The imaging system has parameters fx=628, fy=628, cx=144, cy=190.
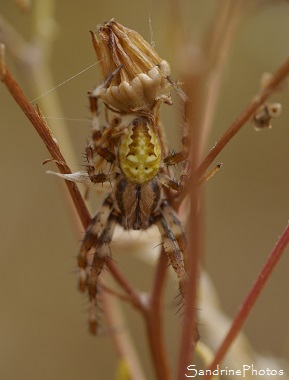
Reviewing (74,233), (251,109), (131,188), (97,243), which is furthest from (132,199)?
(74,233)

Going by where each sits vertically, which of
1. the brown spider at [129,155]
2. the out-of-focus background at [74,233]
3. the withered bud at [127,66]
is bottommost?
the out-of-focus background at [74,233]

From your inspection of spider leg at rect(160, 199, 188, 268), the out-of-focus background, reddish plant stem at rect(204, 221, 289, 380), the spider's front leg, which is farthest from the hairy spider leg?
the out-of-focus background

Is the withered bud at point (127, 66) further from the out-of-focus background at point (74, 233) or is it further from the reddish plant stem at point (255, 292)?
the out-of-focus background at point (74, 233)

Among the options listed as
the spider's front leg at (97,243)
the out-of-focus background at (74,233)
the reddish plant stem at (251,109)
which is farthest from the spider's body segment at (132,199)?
the out-of-focus background at (74,233)

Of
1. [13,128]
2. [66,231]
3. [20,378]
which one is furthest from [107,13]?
[20,378]

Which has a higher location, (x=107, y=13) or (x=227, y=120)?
(x=107, y=13)

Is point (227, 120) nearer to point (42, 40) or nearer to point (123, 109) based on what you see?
point (42, 40)
